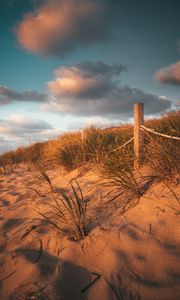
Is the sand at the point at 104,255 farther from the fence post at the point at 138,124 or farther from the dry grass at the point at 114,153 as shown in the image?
the fence post at the point at 138,124

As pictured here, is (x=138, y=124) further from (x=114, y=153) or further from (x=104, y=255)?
(x=104, y=255)

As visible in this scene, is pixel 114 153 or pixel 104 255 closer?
pixel 104 255

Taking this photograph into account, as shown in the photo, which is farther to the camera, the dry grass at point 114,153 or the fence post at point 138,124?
the fence post at point 138,124

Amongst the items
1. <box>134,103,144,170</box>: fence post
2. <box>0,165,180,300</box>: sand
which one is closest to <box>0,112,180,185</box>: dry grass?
<box>134,103,144,170</box>: fence post

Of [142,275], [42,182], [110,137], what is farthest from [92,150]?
[142,275]

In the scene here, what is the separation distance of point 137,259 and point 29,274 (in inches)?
41.6

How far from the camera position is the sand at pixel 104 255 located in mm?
1736

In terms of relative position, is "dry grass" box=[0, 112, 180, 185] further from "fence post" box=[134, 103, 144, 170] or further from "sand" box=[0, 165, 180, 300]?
"sand" box=[0, 165, 180, 300]

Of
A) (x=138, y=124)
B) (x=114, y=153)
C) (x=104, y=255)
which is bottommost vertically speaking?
(x=104, y=255)

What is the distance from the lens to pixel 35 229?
2852mm

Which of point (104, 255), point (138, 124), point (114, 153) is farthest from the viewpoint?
point (114, 153)

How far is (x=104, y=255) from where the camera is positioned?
211cm

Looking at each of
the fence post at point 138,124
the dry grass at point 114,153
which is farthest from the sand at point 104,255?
the fence post at point 138,124

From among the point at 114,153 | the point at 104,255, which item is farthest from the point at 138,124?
the point at 104,255
